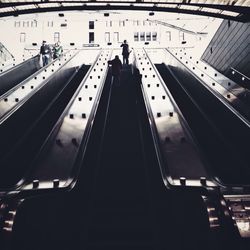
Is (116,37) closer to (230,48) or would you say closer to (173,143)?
(230,48)

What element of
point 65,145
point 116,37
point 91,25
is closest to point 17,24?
point 91,25

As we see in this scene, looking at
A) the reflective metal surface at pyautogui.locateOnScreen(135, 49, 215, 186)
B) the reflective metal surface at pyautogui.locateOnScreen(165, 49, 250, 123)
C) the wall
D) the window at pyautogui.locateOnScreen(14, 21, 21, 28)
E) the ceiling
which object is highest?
the window at pyautogui.locateOnScreen(14, 21, 21, 28)

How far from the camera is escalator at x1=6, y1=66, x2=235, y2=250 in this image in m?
3.04

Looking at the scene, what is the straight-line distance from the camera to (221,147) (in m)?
5.90

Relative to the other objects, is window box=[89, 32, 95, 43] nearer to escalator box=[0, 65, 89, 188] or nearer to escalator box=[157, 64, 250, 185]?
escalator box=[0, 65, 89, 188]

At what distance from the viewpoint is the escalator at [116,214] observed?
3041 mm

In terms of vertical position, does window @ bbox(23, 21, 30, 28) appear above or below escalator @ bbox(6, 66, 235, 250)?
above

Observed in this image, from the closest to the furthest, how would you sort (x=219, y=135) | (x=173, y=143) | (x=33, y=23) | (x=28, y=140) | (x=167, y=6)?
(x=173, y=143) < (x=219, y=135) < (x=28, y=140) < (x=167, y=6) < (x=33, y=23)

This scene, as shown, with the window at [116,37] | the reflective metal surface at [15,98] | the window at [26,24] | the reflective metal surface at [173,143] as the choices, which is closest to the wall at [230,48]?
the reflective metal surface at [173,143]

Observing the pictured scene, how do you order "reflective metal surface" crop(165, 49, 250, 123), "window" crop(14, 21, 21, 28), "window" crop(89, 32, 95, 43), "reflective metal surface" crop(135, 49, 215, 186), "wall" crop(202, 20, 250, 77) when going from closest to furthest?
1. "reflective metal surface" crop(135, 49, 215, 186)
2. "reflective metal surface" crop(165, 49, 250, 123)
3. "wall" crop(202, 20, 250, 77)
4. "window" crop(14, 21, 21, 28)
5. "window" crop(89, 32, 95, 43)

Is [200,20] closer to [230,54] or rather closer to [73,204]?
[230,54]

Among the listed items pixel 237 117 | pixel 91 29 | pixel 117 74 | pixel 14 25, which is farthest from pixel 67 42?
pixel 237 117

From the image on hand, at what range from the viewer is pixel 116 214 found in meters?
3.71

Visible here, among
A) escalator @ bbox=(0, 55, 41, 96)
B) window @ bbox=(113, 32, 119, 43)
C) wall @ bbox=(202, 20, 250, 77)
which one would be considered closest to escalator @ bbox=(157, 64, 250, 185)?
wall @ bbox=(202, 20, 250, 77)
